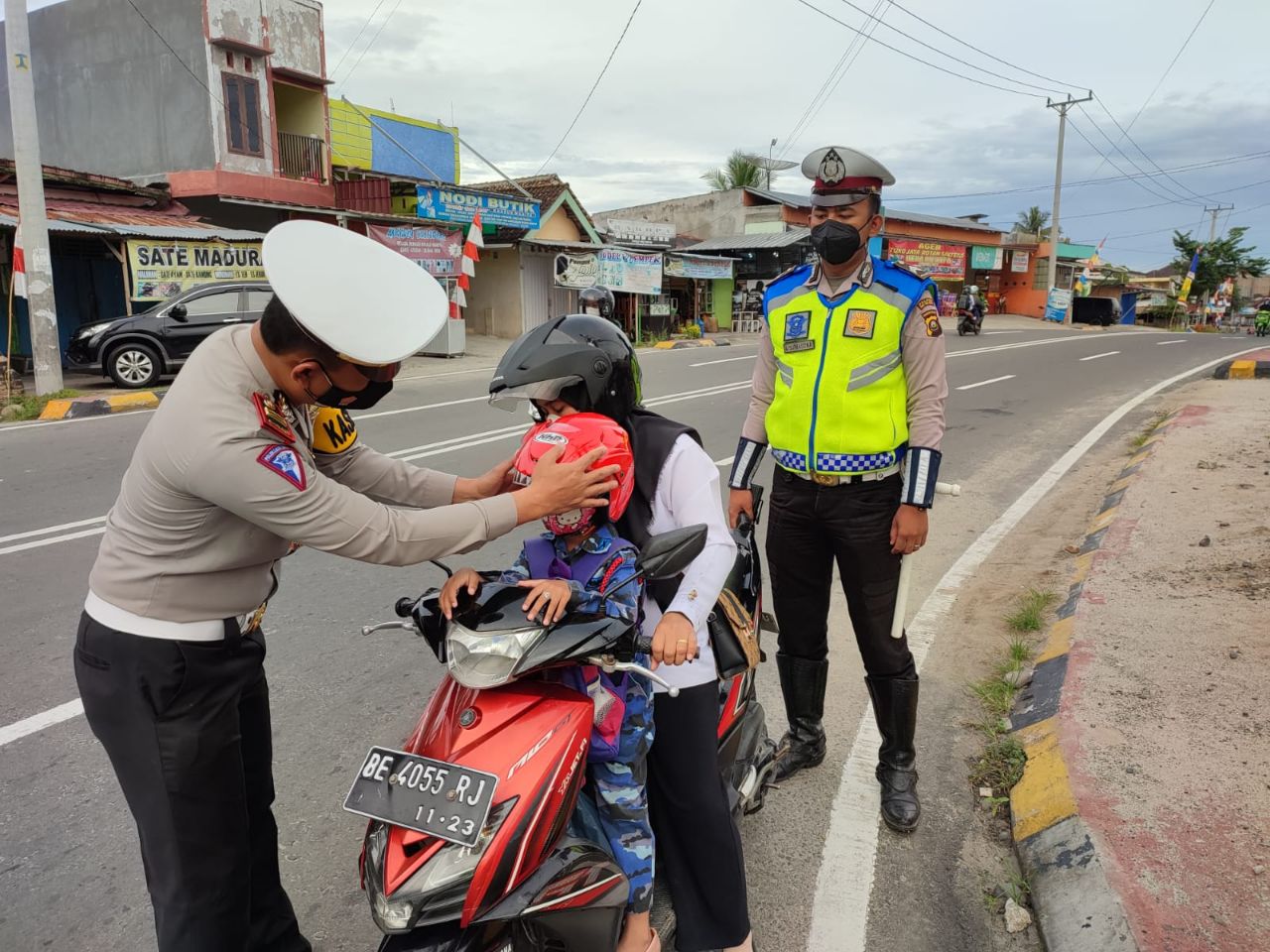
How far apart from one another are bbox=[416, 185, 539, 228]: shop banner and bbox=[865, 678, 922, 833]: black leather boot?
55.1ft

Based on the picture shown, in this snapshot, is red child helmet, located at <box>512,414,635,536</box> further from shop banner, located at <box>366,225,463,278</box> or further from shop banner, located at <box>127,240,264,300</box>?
shop banner, located at <box>366,225,463,278</box>

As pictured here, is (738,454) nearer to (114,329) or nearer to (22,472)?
(22,472)

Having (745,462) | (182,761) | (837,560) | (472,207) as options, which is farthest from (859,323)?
(472,207)

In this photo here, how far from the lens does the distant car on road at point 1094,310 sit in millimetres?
41656

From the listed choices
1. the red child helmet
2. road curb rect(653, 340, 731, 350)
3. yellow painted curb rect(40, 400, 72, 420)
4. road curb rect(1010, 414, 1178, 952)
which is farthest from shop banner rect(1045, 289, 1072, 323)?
the red child helmet

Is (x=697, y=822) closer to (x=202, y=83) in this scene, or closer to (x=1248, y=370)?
(x=1248, y=370)

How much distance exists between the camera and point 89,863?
8.38ft

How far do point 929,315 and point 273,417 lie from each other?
1.94m

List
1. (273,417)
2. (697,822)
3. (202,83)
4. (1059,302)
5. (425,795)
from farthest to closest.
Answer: (1059,302), (202,83), (697,822), (273,417), (425,795)

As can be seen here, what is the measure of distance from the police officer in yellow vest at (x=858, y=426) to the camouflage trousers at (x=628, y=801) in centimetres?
111

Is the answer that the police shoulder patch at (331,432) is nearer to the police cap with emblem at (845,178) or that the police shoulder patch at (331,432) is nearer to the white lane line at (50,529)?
the police cap with emblem at (845,178)

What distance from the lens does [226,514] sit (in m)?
1.69

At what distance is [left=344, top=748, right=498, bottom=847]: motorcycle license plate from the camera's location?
1.46 metres

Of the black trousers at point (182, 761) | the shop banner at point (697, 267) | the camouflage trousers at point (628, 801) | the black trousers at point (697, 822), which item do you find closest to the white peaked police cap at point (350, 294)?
the black trousers at point (182, 761)
